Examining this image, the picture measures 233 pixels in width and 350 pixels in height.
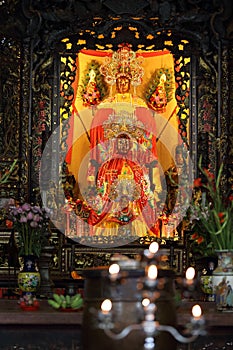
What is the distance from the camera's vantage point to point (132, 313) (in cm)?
348

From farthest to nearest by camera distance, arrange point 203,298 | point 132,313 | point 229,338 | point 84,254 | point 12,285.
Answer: point 84,254 → point 12,285 → point 203,298 → point 229,338 → point 132,313

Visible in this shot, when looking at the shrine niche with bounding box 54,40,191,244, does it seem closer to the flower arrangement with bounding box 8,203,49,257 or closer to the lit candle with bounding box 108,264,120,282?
the flower arrangement with bounding box 8,203,49,257

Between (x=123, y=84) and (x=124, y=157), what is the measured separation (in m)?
0.66

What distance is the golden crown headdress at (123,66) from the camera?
870 centimetres

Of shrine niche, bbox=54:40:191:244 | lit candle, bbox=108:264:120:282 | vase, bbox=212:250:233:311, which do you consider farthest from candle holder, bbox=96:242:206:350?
shrine niche, bbox=54:40:191:244

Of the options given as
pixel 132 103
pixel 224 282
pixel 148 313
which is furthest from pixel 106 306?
pixel 132 103

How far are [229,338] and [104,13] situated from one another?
175 inches

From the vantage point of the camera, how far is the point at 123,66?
8.70 m

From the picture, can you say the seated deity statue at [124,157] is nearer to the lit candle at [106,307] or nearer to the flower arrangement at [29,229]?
the flower arrangement at [29,229]

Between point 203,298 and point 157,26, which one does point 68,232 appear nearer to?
point 157,26

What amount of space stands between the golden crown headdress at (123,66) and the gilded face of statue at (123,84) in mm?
29

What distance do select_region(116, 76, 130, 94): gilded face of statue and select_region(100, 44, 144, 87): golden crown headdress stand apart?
0.03 m

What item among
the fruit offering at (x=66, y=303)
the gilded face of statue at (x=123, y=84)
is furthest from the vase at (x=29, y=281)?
the gilded face of statue at (x=123, y=84)

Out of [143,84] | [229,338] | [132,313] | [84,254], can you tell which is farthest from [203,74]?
[132,313]
